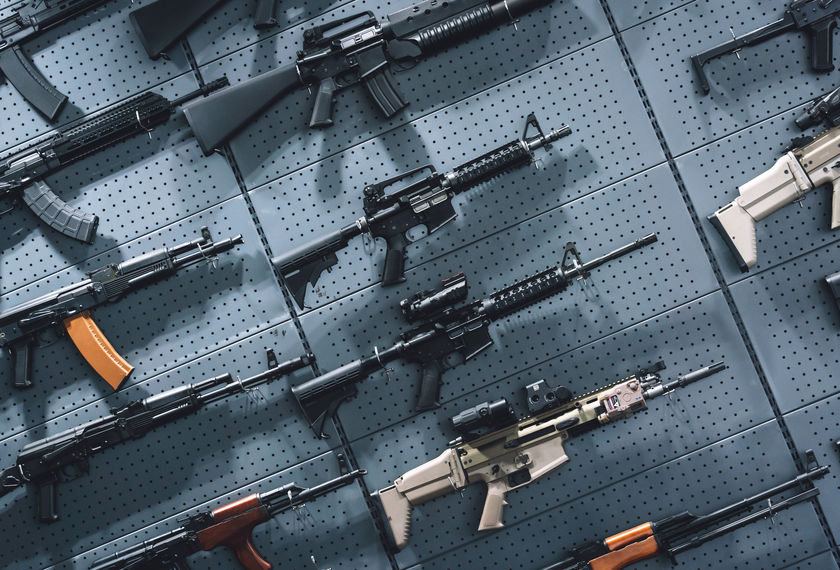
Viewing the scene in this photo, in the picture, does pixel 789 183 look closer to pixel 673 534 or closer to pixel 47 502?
pixel 673 534

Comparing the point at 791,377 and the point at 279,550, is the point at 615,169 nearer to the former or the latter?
the point at 791,377

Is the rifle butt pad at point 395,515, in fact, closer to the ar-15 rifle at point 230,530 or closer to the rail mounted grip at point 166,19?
the ar-15 rifle at point 230,530

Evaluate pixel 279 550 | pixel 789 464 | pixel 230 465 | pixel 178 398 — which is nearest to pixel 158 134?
Answer: pixel 178 398

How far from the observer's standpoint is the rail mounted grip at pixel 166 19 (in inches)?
249

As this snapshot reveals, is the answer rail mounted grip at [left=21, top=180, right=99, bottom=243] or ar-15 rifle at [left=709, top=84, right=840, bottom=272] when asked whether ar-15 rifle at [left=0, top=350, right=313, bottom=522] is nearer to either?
rail mounted grip at [left=21, top=180, right=99, bottom=243]

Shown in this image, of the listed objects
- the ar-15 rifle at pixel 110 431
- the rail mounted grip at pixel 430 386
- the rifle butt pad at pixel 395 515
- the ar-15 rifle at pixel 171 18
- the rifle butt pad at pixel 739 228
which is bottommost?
the rifle butt pad at pixel 395 515

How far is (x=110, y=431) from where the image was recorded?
21.0 feet

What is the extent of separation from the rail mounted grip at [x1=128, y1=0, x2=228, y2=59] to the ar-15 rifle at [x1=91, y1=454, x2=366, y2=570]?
2.98 m

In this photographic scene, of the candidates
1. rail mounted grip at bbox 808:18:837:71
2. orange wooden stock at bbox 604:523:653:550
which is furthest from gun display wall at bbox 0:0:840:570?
orange wooden stock at bbox 604:523:653:550

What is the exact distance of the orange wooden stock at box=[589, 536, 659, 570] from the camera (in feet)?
20.7

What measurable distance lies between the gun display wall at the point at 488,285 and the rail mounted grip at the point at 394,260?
0.06m

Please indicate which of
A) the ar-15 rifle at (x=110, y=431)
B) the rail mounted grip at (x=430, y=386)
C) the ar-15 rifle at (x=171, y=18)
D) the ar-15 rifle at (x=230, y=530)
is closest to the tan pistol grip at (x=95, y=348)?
the ar-15 rifle at (x=110, y=431)

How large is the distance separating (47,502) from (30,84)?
2.73 meters

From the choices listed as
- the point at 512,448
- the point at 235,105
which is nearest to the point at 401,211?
the point at 235,105
